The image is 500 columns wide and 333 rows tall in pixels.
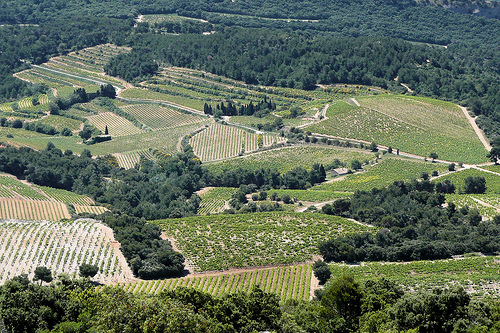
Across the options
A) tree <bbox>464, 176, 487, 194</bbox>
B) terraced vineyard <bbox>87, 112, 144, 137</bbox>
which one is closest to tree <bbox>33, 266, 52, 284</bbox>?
tree <bbox>464, 176, 487, 194</bbox>

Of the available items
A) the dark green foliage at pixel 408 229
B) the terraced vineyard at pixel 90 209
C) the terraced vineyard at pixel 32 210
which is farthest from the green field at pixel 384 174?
the terraced vineyard at pixel 32 210

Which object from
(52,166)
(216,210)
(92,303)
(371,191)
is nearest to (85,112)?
(52,166)

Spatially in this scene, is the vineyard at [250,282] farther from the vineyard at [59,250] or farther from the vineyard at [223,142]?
the vineyard at [223,142]

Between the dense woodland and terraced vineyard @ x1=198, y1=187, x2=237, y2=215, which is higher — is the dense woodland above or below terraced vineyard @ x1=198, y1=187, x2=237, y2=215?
above

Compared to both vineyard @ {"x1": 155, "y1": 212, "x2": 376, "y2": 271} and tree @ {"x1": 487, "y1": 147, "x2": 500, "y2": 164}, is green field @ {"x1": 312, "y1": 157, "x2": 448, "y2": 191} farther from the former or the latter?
vineyard @ {"x1": 155, "y1": 212, "x2": 376, "y2": 271}

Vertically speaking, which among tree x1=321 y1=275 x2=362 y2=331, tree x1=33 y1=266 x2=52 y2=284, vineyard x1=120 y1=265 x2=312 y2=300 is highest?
tree x1=321 y1=275 x2=362 y2=331
